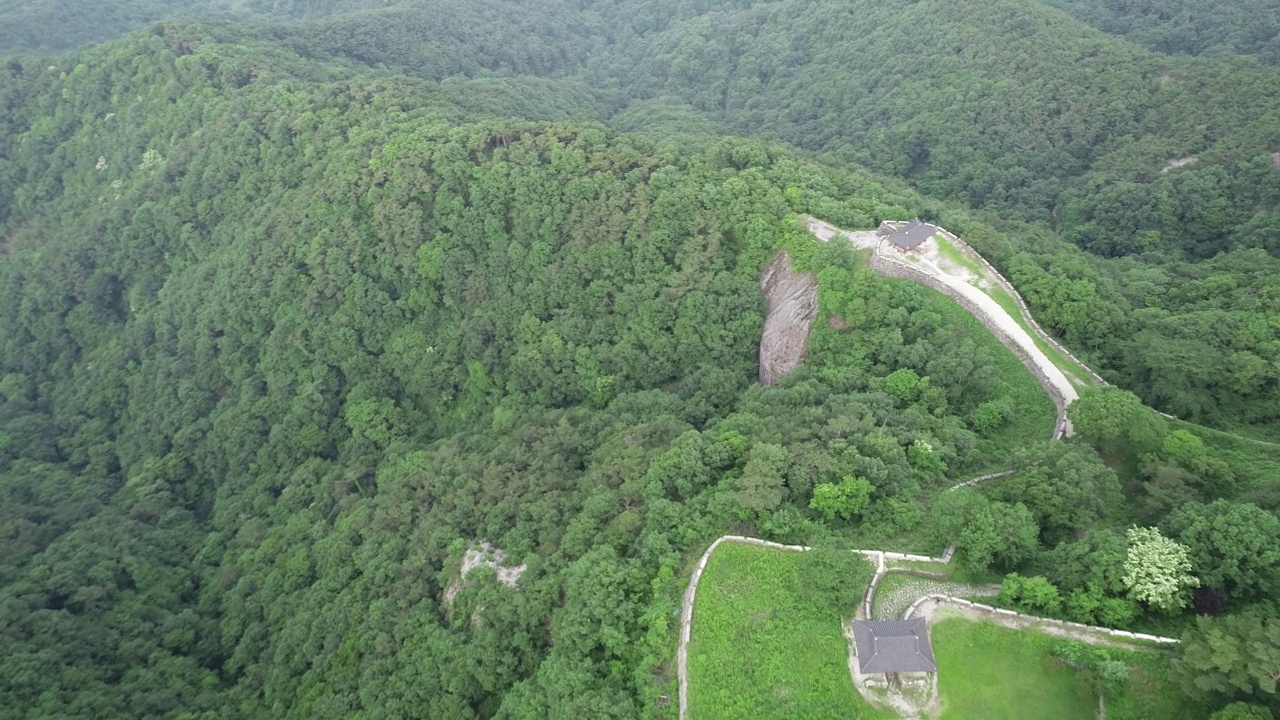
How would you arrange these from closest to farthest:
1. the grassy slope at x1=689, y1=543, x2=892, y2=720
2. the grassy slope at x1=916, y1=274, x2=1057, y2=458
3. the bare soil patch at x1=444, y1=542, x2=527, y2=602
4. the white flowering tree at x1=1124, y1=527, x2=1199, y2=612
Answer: the white flowering tree at x1=1124, y1=527, x2=1199, y2=612 → the grassy slope at x1=689, y1=543, x2=892, y2=720 → the grassy slope at x1=916, y1=274, x2=1057, y2=458 → the bare soil patch at x1=444, y1=542, x2=527, y2=602

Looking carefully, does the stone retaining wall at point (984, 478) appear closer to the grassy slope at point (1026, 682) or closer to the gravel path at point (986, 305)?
the gravel path at point (986, 305)


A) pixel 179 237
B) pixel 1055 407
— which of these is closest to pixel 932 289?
pixel 1055 407

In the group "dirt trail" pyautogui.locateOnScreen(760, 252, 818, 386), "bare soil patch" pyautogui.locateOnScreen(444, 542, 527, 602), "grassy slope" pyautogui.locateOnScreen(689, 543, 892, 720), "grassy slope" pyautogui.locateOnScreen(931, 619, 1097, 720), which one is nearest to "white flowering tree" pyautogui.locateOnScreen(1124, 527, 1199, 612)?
"grassy slope" pyautogui.locateOnScreen(931, 619, 1097, 720)

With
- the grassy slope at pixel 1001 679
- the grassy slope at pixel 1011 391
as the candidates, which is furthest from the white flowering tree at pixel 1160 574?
the grassy slope at pixel 1011 391

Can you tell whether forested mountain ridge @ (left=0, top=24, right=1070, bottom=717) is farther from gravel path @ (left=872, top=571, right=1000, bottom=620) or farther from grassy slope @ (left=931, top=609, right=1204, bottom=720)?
grassy slope @ (left=931, top=609, right=1204, bottom=720)

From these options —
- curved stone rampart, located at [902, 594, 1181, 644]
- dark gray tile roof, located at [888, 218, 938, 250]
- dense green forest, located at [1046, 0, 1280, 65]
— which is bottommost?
curved stone rampart, located at [902, 594, 1181, 644]

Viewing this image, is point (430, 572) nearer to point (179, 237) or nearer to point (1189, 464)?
point (1189, 464)
